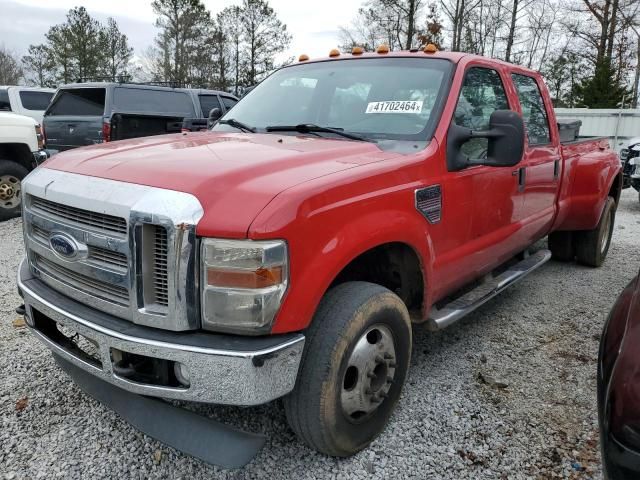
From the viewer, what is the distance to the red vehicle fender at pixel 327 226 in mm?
1980

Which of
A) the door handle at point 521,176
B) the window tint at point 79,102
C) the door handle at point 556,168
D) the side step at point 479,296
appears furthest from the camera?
the window tint at point 79,102

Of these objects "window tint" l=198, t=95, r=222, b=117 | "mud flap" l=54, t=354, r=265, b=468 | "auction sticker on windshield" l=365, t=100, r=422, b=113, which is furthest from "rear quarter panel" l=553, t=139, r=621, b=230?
"window tint" l=198, t=95, r=222, b=117

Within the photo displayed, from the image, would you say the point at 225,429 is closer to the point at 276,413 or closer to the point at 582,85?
the point at 276,413

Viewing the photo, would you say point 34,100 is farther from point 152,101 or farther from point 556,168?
point 556,168

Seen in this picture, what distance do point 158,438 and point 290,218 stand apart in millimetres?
1081

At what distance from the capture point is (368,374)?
243cm

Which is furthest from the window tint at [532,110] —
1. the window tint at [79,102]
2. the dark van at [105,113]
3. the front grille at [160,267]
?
the window tint at [79,102]

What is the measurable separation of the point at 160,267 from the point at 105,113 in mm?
7522

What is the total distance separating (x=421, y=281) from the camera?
2.86 m

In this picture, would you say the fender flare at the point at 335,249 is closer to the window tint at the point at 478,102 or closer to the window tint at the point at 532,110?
the window tint at the point at 478,102

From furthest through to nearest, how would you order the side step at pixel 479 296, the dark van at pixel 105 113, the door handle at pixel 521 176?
the dark van at pixel 105 113 → the door handle at pixel 521 176 → the side step at pixel 479 296

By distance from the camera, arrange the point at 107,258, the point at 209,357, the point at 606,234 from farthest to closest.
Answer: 1. the point at 606,234
2. the point at 107,258
3. the point at 209,357

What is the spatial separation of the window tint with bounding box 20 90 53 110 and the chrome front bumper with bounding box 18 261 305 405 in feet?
45.9

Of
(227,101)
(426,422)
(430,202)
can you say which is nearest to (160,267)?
(430,202)
